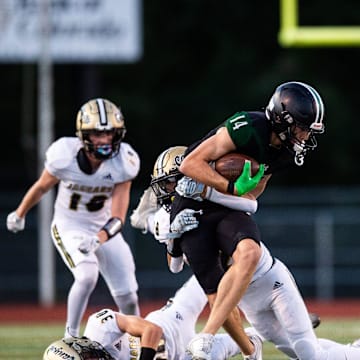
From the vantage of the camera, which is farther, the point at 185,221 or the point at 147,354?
the point at 185,221

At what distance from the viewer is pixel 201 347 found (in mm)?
6090

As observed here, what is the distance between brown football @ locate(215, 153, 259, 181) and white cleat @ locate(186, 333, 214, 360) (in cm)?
83

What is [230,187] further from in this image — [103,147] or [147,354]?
[103,147]

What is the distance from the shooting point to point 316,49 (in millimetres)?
20000

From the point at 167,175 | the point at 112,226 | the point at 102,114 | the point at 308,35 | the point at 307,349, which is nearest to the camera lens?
the point at 307,349

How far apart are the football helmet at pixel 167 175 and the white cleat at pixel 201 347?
988 mm

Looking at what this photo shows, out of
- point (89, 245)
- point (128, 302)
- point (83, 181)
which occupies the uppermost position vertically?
point (83, 181)

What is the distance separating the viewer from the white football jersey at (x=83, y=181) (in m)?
8.05

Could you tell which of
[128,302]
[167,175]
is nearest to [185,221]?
[167,175]

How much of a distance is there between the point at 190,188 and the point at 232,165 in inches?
10.3

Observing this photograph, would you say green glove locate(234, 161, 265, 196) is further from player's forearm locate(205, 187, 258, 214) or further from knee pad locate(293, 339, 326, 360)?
knee pad locate(293, 339, 326, 360)

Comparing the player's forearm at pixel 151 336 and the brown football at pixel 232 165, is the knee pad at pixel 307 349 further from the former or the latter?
the brown football at pixel 232 165

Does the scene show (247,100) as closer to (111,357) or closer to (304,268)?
(304,268)

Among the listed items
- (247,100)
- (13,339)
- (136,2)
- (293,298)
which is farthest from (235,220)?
(247,100)
